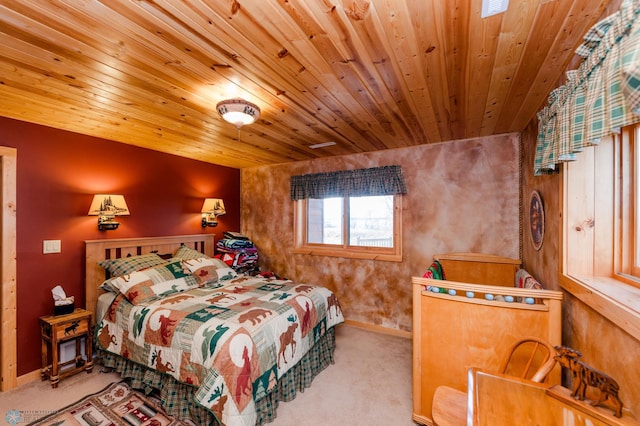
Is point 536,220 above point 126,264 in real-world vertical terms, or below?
above

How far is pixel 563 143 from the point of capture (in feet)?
4.35

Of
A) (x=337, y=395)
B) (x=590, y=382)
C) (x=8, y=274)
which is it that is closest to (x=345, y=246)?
(x=337, y=395)

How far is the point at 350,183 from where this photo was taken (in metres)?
3.71

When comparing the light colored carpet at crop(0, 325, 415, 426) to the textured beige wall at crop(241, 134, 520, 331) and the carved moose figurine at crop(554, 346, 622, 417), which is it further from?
the carved moose figurine at crop(554, 346, 622, 417)

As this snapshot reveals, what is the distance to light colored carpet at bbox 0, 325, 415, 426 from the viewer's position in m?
1.94

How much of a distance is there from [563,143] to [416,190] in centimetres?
201

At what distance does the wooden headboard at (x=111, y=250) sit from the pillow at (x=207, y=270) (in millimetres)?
594

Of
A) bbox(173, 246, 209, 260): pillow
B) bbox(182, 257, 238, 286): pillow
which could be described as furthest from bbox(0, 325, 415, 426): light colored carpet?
bbox(173, 246, 209, 260): pillow

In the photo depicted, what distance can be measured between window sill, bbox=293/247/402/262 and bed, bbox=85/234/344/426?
3.09 ft

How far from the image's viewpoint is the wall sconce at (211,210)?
154 inches

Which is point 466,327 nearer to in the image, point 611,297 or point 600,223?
point 611,297

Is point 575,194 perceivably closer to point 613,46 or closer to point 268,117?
point 613,46

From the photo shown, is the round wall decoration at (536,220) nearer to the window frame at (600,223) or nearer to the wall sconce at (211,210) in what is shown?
the window frame at (600,223)

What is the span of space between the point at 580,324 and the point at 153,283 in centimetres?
319
